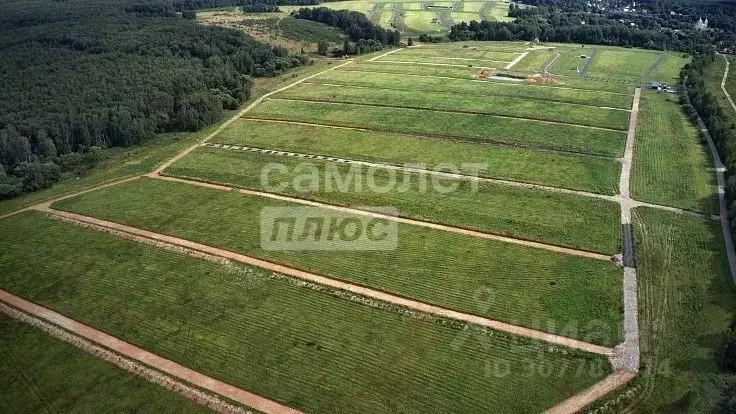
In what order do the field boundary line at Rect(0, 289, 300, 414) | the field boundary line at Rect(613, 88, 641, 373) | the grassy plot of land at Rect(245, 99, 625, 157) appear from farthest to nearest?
1. the grassy plot of land at Rect(245, 99, 625, 157)
2. the field boundary line at Rect(613, 88, 641, 373)
3. the field boundary line at Rect(0, 289, 300, 414)

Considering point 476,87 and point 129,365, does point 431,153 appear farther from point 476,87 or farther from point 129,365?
point 129,365

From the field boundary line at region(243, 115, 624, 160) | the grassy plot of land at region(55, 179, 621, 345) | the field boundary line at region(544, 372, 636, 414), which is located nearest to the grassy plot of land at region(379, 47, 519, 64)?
the field boundary line at region(243, 115, 624, 160)

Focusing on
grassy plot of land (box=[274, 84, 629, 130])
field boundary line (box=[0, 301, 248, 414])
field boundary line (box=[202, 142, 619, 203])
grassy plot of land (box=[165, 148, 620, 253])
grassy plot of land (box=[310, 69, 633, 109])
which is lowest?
field boundary line (box=[0, 301, 248, 414])

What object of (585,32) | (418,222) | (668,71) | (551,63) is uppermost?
(585,32)

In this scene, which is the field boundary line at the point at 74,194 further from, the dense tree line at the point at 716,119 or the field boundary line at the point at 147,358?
the dense tree line at the point at 716,119

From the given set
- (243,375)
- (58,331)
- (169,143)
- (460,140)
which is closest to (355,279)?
(243,375)

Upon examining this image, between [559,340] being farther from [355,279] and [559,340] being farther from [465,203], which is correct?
[465,203]

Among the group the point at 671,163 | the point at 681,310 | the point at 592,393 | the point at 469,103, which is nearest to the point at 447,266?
the point at 592,393

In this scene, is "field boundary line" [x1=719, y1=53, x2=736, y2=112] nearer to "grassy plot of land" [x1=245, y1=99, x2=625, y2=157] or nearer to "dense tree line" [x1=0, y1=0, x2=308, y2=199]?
"grassy plot of land" [x1=245, y1=99, x2=625, y2=157]
